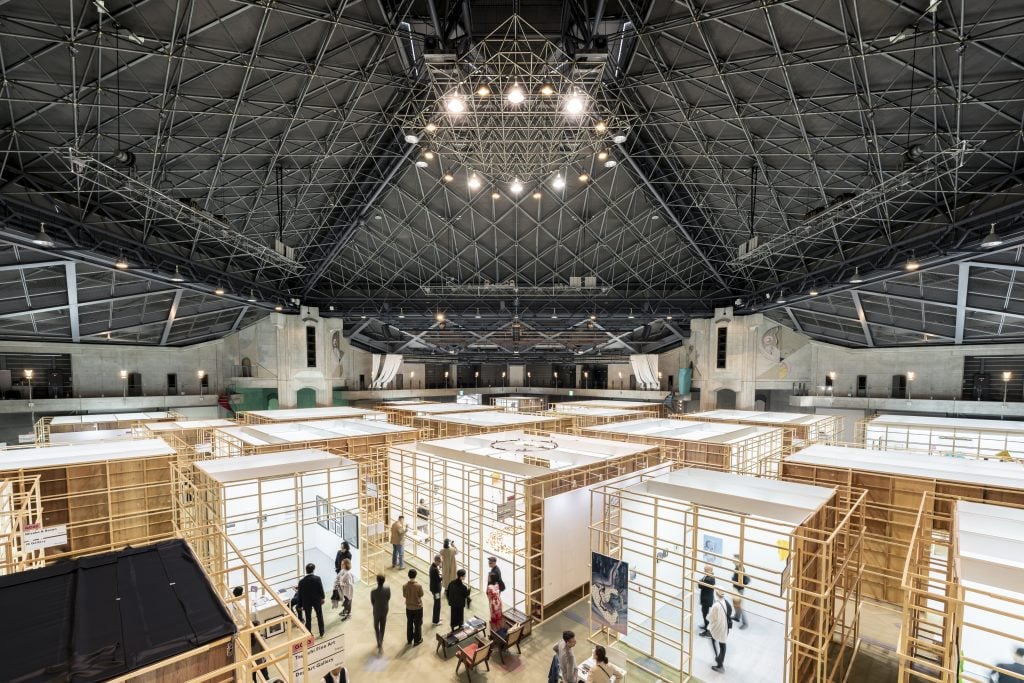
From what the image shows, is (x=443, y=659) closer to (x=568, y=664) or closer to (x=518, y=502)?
(x=568, y=664)

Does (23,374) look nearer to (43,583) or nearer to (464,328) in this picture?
(464,328)

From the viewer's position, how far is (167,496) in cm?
1170

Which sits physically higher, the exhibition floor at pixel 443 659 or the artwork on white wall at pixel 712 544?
the artwork on white wall at pixel 712 544

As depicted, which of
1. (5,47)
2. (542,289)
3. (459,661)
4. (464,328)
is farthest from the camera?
(464,328)

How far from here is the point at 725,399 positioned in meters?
36.5

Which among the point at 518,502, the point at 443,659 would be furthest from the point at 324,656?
the point at 518,502

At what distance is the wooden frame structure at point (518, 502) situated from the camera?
10.4 meters

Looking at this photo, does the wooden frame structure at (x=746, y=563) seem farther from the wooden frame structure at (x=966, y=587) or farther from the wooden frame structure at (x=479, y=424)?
the wooden frame structure at (x=479, y=424)

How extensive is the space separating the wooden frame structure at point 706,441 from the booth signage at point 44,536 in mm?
15130

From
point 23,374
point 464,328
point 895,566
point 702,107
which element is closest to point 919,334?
point 702,107

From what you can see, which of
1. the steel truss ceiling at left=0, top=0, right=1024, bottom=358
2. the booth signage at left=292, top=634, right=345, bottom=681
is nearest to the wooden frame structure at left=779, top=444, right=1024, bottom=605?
the steel truss ceiling at left=0, top=0, right=1024, bottom=358

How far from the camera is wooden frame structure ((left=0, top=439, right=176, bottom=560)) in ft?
34.0

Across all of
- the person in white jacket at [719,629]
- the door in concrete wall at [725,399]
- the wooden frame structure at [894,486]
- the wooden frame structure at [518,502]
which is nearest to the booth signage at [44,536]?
the wooden frame structure at [518,502]

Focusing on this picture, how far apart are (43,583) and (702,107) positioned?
20.6 metres
